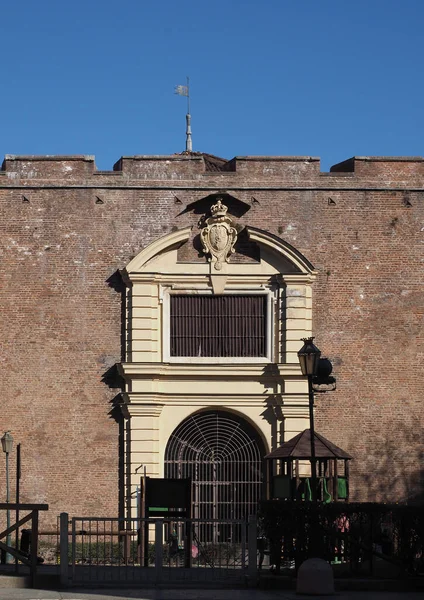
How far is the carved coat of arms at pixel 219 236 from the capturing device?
32031 mm

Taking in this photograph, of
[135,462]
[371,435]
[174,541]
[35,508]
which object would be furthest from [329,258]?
[35,508]

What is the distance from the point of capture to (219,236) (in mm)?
32000

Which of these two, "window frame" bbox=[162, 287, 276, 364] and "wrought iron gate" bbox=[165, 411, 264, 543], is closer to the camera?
"wrought iron gate" bbox=[165, 411, 264, 543]

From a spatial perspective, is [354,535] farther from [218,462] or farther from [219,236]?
[219,236]

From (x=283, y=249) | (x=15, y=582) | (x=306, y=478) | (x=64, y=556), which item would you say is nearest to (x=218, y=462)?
(x=306, y=478)

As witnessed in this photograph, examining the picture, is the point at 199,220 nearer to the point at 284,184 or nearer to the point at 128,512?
the point at 284,184

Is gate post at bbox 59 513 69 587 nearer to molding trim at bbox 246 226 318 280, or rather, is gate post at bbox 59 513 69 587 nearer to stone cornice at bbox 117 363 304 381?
stone cornice at bbox 117 363 304 381

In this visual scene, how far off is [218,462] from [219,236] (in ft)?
17.7

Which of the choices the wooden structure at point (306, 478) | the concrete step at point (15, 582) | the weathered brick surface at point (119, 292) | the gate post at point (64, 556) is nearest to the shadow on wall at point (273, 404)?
the weathered brick surface at point (119, 292)

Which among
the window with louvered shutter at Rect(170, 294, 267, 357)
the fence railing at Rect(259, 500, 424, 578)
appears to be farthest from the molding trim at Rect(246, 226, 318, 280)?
the fence railing at Rect(259, 500, 424, 578)

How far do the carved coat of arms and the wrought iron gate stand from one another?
375 cm

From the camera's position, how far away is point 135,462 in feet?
102

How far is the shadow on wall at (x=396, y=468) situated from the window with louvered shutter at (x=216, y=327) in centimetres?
363

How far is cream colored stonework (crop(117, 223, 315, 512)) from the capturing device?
103ft
